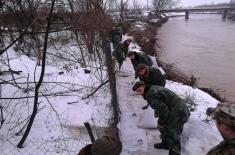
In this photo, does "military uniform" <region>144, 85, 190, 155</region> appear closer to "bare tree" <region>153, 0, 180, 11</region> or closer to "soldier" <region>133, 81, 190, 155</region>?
"soldier" <region>133, 81, 190, 155</region>

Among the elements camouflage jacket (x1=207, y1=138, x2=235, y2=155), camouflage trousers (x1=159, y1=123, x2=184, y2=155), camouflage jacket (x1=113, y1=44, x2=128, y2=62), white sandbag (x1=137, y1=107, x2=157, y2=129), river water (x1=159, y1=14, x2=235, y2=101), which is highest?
camouflage jacket (x1=207, y1=138, x2=235, y2=155)

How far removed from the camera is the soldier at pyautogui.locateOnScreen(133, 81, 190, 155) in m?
5.36

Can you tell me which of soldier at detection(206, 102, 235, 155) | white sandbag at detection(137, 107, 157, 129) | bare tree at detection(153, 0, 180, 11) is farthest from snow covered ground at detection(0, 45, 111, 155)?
bare tree at detection(153, 0, 180, 11)

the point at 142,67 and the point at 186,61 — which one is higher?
the point at 142,67

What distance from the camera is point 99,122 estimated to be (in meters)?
7.34

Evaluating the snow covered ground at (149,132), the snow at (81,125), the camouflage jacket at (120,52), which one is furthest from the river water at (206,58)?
the snow at (81,125)

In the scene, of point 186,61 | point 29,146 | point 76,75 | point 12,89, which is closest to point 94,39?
point 76,75

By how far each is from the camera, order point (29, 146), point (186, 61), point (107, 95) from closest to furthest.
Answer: point (29, 146) → point (107, 95) → point (186, 61)

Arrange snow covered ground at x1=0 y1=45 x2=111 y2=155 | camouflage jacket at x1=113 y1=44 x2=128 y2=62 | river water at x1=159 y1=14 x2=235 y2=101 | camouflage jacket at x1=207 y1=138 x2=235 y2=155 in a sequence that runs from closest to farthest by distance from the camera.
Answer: camouflage jacket at x1=207 y1=138 x2=235 y2=155 < snow covered ground at x1=0 y1=45 x2=111 y2=155 < camouflage jacket at x1=113 y1=44 x2=128 y2=62 < river water at x1=159 y1=14 x2=235 y2=101

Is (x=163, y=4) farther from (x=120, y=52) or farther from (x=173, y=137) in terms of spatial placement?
(x=173, y=137)

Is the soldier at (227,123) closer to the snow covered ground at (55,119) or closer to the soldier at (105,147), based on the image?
the soldier at (105,147)

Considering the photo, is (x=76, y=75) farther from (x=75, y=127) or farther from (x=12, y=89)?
(x=75, y=127)

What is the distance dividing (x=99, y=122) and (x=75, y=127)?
1.80ft

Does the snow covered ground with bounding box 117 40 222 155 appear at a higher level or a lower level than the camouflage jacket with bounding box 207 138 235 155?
lower
